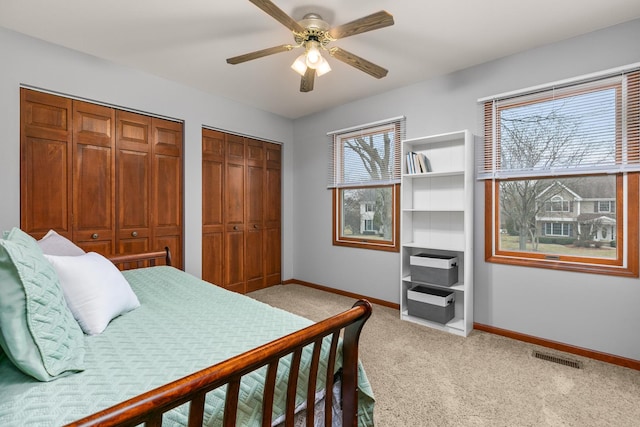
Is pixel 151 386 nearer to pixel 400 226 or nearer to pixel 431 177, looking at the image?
pixel 400 226

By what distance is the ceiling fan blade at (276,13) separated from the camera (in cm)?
160

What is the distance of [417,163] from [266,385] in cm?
260

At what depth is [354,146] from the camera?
3.91m

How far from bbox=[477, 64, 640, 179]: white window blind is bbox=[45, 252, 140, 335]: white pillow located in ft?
9.58

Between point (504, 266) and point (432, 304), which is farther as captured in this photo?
point (432, 304)

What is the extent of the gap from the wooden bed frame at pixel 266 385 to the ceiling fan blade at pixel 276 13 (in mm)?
1552

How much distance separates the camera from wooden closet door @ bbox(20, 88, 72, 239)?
2424mm

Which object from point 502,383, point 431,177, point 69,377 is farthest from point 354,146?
point 69,377

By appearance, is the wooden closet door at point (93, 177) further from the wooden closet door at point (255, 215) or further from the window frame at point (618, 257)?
the window frame at point (618, 257)

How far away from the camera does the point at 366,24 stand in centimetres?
179

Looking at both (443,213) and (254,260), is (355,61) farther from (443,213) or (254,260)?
(254,260)

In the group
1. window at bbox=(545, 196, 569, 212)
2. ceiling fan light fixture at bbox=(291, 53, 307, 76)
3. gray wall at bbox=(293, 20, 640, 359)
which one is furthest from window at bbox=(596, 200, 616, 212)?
ceiling fan light fixture at bbox=(291, 53, 307, 76)

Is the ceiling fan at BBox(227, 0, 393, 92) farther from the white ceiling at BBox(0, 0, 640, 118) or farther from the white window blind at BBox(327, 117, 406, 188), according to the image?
the white window blind at BBox(327, 117, 406, 188)

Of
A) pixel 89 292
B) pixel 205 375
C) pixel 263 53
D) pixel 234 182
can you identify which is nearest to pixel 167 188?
pixel 234 182
